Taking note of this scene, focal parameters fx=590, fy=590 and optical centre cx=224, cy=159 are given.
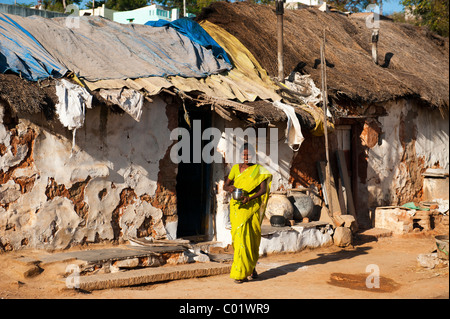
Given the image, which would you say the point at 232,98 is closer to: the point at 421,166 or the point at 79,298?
the point at 79,298

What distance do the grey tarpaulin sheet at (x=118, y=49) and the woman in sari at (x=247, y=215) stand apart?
2297mm

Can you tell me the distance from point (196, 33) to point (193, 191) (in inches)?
113

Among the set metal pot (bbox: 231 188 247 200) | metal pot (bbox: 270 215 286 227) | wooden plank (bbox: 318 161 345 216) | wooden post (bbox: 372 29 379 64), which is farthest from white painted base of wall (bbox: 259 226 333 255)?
wooden post (bbox: 372 29 379 64)

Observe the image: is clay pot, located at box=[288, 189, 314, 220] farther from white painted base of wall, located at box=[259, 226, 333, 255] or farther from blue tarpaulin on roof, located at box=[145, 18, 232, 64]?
blue tarpaulin on roof, located at box=[145, 18, 232, 64]

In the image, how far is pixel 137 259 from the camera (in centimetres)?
713

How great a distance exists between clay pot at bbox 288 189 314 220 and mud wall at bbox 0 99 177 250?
7.26ft

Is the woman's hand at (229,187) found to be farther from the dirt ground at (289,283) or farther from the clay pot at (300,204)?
the clay pot at (300,204)

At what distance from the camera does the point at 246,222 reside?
693 centimetres

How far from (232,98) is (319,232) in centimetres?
259

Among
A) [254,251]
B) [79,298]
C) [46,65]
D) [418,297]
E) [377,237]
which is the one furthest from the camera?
[377,237]

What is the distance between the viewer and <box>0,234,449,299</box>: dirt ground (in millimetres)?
6207

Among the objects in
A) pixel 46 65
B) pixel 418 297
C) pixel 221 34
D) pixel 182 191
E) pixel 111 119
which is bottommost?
pixel 418 297

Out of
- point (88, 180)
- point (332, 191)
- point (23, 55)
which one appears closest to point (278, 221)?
point (332, 191)

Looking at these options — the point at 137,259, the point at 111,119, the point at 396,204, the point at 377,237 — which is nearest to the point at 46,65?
the point at 111,119
